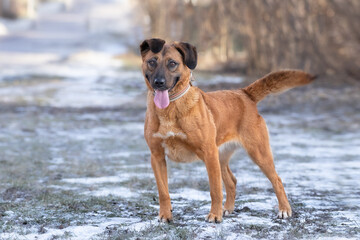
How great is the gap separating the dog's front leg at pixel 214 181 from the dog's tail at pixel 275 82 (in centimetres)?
91

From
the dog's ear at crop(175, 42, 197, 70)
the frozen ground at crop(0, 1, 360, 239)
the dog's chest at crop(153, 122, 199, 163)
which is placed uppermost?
the dog's ear at crop(175, 42, 197, 70)

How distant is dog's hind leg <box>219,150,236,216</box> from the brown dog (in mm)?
193

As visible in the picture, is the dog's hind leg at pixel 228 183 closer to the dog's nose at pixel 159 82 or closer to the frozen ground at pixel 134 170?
the frozen ground at pixel 134 170

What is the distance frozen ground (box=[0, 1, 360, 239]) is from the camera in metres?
5.14

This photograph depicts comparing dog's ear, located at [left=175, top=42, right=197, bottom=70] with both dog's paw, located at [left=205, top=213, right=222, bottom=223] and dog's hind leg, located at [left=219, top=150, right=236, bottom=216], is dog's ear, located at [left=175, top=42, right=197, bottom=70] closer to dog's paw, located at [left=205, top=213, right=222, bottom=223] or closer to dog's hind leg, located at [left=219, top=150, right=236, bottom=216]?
dog's hind leg, located at [left=219, top=150, right=236, bottom=216]

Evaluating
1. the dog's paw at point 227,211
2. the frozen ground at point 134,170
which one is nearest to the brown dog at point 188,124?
the dog's paw at point 227,211

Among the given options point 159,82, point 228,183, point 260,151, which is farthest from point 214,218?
point 159,82

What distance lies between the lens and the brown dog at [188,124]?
501 cm

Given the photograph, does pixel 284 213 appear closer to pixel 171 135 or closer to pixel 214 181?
pixel 214 181

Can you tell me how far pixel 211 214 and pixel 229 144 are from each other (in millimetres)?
699

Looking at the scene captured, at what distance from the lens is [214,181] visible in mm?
5199

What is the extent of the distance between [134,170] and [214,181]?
2.74 m

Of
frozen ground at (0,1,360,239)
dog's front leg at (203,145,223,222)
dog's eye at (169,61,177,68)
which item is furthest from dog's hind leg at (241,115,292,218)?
dog's eye at (169,61,177,68)

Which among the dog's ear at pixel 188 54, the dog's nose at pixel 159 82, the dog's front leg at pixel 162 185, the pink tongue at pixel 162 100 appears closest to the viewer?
the dog's nose at pixel 159 82
